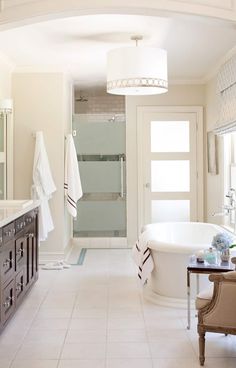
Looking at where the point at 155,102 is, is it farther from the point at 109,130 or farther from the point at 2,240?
the point at 2,240

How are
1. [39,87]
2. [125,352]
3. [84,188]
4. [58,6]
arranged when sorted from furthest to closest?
[84,188] → [39,87] → [125,352] → [58,6]

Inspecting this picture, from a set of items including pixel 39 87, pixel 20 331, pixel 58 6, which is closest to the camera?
pixel 58 6

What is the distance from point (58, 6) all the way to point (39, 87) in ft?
10.7

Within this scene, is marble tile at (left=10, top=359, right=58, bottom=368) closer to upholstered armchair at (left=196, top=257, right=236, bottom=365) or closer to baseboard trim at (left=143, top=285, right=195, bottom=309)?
upholstered armchair at (left=196, top=257, right=236, bottom=365)

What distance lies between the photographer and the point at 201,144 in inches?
280

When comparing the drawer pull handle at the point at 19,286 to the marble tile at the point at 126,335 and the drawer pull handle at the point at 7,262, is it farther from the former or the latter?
the marble tile at the point at 126,335

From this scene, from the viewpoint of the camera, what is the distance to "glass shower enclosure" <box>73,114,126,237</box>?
707cm

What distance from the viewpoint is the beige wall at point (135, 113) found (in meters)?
7.11

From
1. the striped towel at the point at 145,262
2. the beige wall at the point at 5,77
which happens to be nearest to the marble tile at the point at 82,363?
the striped towel at the point at 145,262

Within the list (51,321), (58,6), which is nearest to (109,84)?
(58,6)

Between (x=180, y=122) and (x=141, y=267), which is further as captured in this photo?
(x=180, y=122)

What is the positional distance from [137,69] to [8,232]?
188cm

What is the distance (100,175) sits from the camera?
23.2ft

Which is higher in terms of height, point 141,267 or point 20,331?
point 141,267
